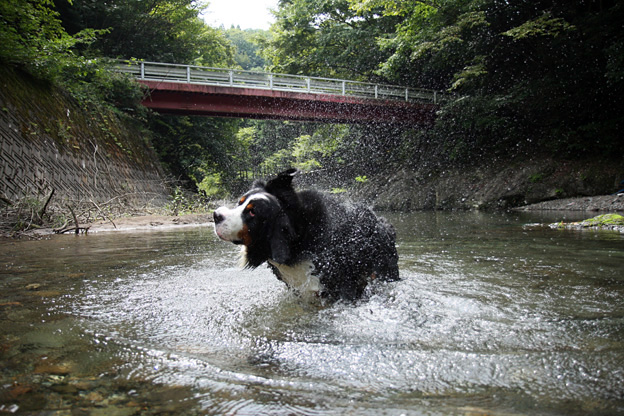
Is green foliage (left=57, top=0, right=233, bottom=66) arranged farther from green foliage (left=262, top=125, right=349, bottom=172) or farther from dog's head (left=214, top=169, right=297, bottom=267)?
dog's head (left=214, top=169, right=297, bottom=267)

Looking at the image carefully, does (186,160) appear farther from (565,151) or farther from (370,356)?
(370,356)

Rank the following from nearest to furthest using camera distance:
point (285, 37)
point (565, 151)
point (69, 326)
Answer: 1. point (69, 326)
2. point (565, 151)
3. point (285, 37)

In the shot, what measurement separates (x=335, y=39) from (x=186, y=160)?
14.0 m

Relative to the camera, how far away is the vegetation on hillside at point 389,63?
1596 centimetres

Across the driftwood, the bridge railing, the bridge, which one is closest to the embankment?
the bridge

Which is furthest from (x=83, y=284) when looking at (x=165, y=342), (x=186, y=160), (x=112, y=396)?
(x=186, y=160)

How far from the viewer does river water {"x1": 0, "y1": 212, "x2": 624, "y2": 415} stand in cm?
154

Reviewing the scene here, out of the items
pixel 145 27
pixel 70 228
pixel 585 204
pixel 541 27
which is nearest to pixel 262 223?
pixel 70 228

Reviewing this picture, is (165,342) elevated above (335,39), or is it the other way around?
(335,39)

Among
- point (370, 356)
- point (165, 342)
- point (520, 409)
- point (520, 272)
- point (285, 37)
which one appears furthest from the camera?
point (285, 37)

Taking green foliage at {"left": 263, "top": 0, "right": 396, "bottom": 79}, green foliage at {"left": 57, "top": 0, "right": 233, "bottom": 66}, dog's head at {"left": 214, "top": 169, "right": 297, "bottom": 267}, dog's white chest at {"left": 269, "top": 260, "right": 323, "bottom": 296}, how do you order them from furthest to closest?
green foliage at {"left": 263, "top": 0, "right": 396, "bottom": 79}, green foliage at {"left": 57, "top": 0, "right": 233, "bottom": 66}, dog's white chest at {"left": 269, "top": 260, "right": 323, "bottom": 296}, dog's head at {"left": 214, "top": 169, "right": 297, "bottom": 267}

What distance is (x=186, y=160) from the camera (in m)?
25.7

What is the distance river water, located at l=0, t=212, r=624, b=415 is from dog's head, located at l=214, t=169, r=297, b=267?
1.46 ft

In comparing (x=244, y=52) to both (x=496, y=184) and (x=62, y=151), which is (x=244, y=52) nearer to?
(x=496, y=184)
